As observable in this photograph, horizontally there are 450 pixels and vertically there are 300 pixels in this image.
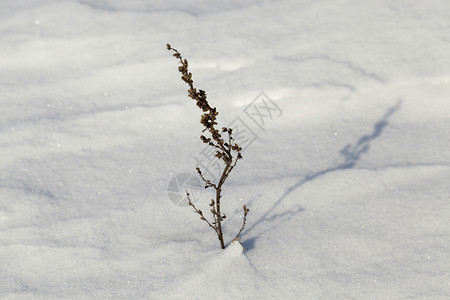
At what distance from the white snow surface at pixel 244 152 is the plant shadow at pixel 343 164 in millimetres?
10

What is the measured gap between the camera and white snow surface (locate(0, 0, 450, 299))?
2.49 m

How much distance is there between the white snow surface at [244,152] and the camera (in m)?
2.49

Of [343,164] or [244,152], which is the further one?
[244,152]

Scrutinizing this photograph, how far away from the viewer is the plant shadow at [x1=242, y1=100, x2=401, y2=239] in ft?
9.22

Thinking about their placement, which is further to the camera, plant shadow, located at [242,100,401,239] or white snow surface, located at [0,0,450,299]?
plant shadow, located at [242,100,401,239]

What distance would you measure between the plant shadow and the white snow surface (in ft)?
0.03

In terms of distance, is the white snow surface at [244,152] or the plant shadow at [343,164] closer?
the white snow surface at [244,152]

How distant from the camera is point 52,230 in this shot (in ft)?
9.12

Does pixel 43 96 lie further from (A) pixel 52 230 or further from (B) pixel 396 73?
(B) pixel 396 73

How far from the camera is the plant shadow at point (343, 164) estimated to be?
2811 millimetres

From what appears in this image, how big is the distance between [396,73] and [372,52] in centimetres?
30

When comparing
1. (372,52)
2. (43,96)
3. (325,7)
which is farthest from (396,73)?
(43,96)

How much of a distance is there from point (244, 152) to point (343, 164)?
2.00 feet

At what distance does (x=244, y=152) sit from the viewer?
3.39m
